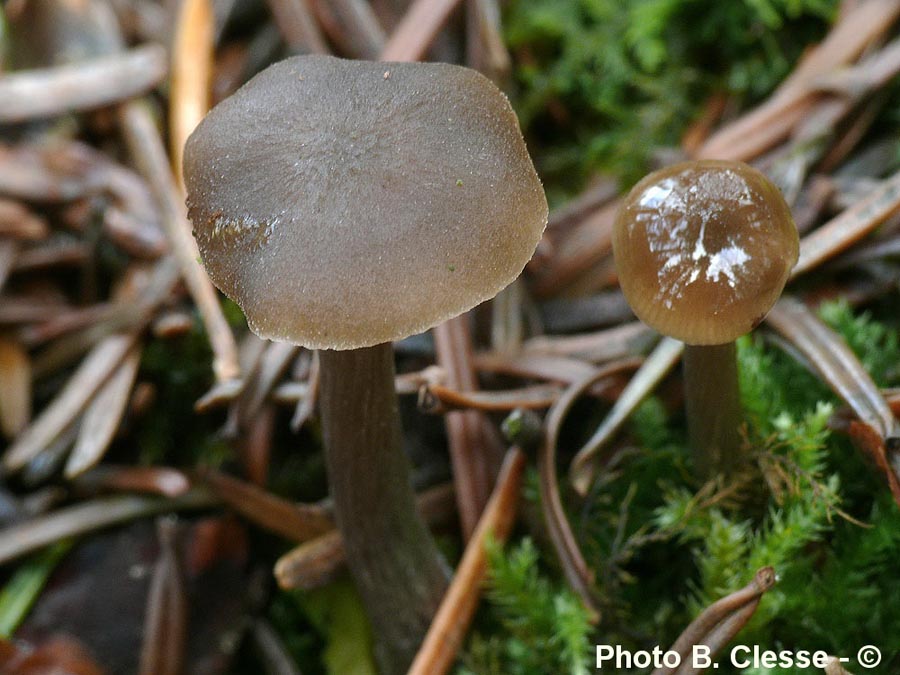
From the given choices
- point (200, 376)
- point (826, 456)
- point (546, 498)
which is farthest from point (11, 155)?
point (826, 456)

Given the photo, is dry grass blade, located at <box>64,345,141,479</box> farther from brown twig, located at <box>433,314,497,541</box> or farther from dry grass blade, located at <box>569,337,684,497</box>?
dry grass blade, located at <box>569,337,684,497</box>

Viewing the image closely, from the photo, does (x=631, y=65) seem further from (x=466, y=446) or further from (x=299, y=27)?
(x=466, y=446)

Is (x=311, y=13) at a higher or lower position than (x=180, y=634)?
higher

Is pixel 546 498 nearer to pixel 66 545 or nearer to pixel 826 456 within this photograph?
pixel 826 456

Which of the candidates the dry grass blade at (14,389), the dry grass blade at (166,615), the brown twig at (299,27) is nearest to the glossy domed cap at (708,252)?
the dry grass blade at (166,615)

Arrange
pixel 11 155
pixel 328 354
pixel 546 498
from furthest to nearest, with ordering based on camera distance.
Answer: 1. pixel 11 155
2. pixel 546 498
3. pixel 328 354

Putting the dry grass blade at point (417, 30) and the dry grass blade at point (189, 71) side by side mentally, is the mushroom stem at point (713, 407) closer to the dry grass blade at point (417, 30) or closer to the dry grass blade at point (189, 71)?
the dry grass blade at point (417, 30)
